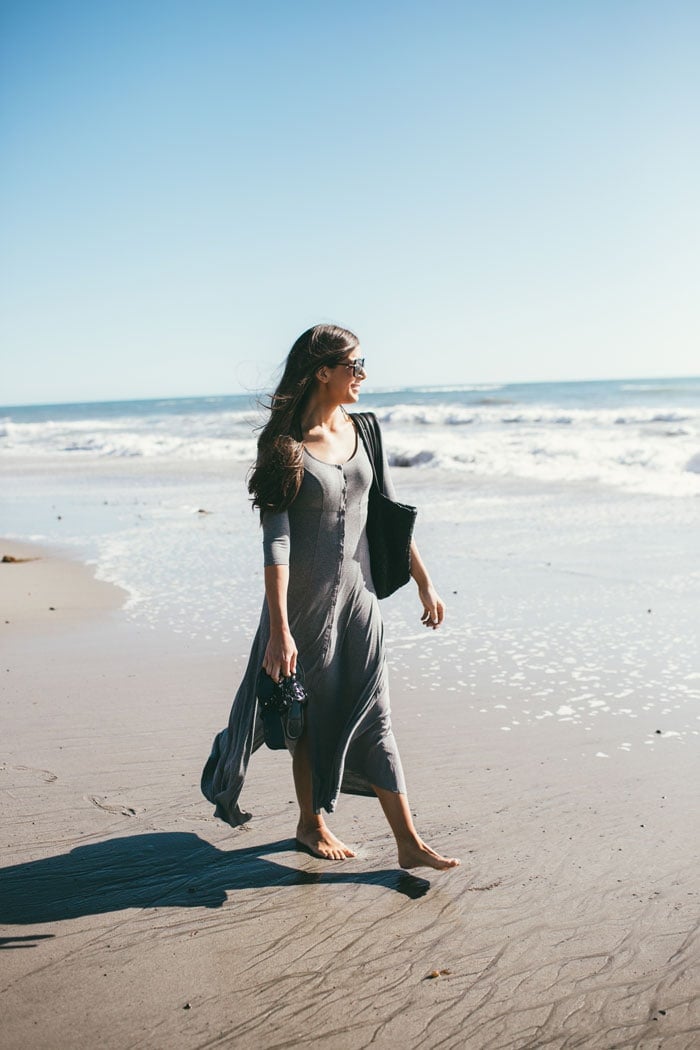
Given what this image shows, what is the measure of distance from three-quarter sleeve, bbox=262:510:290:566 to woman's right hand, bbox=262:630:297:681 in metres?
0.24

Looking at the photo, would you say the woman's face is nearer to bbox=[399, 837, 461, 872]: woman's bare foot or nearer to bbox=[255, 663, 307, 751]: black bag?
bbox=[255, 663, 307, 751]: black bag

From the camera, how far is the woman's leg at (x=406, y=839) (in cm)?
333

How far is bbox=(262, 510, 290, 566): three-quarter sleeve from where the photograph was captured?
324 centimetres

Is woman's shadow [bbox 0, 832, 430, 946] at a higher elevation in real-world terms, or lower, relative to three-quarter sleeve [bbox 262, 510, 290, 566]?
lower

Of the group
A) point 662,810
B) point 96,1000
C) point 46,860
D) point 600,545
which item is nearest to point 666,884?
point 662,810

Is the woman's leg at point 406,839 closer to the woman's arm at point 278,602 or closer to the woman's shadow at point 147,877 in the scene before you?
the woman's shadow at point 147,877

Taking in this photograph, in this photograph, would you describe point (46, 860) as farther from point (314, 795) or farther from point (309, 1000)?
point (309, 1000)

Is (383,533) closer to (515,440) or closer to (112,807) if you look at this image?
(112,807)

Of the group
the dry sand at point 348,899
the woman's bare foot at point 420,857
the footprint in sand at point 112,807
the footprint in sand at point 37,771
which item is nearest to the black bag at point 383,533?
the woman's bare foot at point 420,857

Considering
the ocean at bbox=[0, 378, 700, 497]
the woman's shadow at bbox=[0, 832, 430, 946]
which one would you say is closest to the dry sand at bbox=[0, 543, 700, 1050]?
the woman's shadow at bbox=[0, 832, 430, 946]

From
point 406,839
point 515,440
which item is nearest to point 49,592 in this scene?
point 406,839

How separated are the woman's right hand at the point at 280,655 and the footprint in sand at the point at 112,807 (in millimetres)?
1078

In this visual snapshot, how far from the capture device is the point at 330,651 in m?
Result: 3.35

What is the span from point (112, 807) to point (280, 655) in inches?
Answer: 48.3
